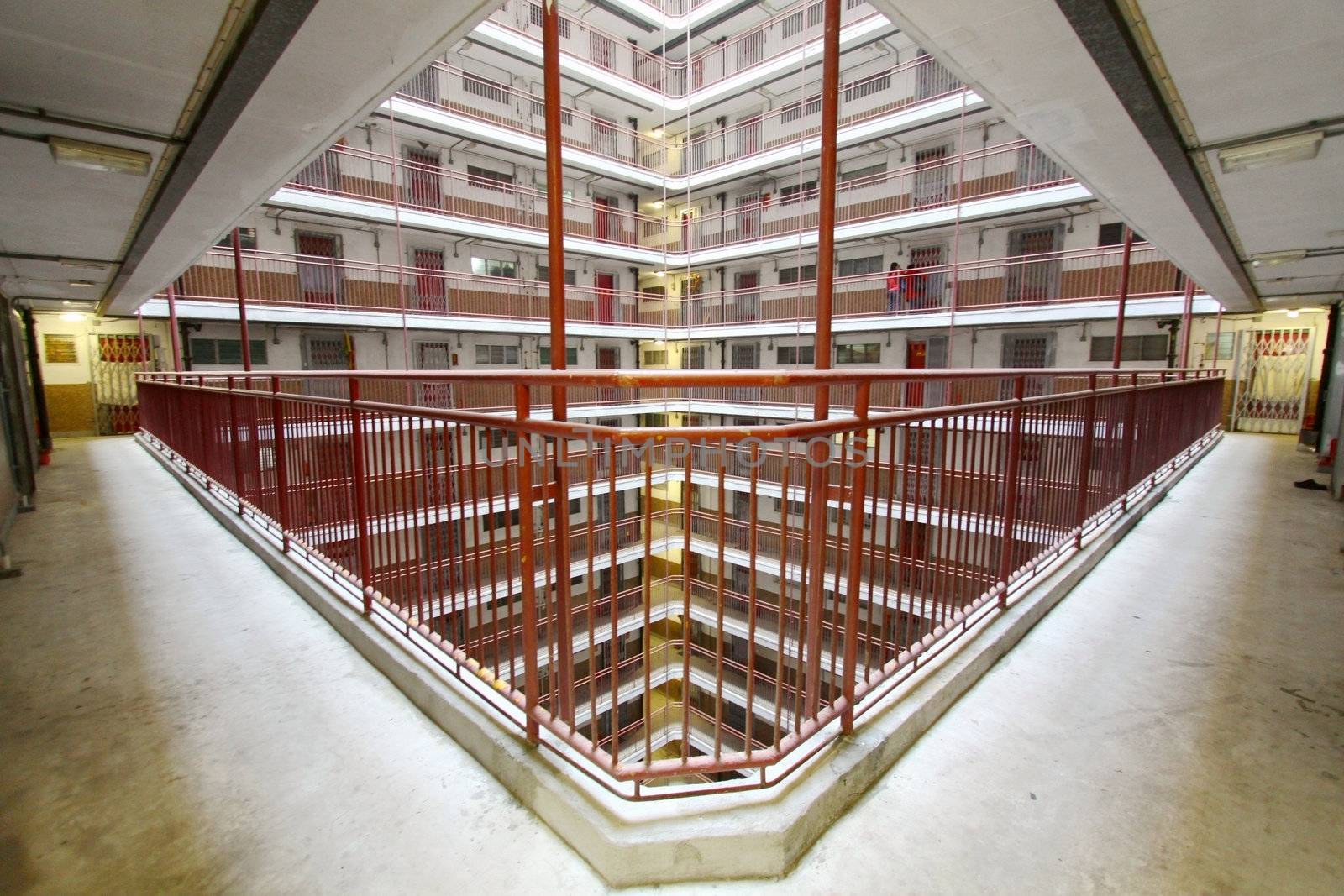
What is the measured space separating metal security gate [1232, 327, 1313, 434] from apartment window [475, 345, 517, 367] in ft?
67.0

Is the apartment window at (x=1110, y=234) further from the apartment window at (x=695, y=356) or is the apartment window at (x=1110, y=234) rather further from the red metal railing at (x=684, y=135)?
the apartment window at (x=695, y=356)

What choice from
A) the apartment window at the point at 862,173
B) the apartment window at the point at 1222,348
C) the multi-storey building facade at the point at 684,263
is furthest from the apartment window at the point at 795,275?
the apartment window at the point at 1222,348

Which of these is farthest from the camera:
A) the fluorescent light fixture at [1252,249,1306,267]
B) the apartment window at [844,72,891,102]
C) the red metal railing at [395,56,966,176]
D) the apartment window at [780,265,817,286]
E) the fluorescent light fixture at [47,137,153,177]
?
the apartment window at [780,265,817,286]

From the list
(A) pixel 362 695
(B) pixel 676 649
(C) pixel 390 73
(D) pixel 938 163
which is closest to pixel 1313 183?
(C) pixel 390 73

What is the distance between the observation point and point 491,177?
18.4 meters

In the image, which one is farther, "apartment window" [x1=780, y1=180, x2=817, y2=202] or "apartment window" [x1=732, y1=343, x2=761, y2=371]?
"apartment window" [x1=732, y1=343, x2=761, y2=371]

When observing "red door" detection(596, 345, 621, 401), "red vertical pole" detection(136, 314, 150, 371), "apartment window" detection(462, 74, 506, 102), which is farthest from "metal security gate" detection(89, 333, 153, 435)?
"red door" detection(596, 345, 621, 401)

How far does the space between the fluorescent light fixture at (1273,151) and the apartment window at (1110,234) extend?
42.1 ft

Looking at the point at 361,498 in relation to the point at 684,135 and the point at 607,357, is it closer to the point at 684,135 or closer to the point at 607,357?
the point at 607,357

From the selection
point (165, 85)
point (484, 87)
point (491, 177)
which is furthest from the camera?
point (491, 177)

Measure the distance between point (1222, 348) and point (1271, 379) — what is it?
1.36 metres

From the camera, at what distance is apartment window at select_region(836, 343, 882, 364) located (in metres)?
18.4

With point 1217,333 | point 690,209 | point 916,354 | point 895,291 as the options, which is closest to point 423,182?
point 690,209

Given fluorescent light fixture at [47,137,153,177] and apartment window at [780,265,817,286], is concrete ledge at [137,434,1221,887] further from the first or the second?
apartment window at [780,265,817,286]
